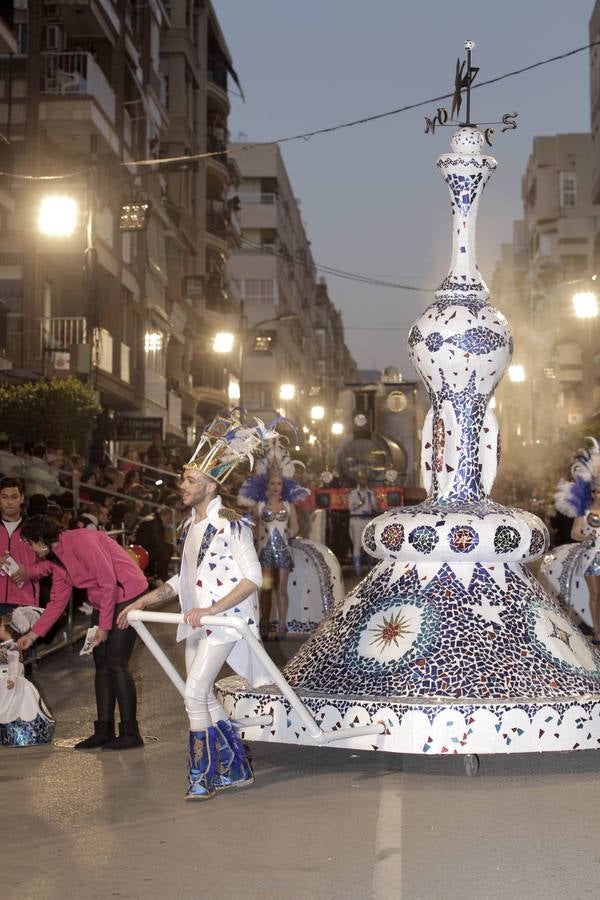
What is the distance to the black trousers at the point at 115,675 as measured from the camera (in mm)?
9391

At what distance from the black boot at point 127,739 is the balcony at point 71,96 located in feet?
81.8

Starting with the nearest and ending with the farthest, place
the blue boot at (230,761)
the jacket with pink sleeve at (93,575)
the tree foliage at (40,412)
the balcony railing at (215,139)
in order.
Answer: the blue boot at (230,761) < the jacket with pink sleeve at (93,575) < the tree foliage at (40,412) < the balcony railing at (215,139)

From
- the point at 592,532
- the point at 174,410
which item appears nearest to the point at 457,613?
the point at 592,532

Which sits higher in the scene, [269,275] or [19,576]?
[269,275]

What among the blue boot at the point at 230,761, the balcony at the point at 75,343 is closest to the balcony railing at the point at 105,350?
the balcony at the point at 75,343

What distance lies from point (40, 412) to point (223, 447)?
16.0 metres

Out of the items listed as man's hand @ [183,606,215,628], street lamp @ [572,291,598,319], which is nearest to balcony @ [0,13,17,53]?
street lamp @ [572,291,598,319]

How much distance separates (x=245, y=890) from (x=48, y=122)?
28.6m

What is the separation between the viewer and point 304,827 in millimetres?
6809

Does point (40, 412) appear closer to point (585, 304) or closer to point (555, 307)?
point (585, 304)

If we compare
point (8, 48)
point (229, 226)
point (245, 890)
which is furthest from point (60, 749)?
point (229, 226)

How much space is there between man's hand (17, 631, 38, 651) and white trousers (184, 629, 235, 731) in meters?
1.91

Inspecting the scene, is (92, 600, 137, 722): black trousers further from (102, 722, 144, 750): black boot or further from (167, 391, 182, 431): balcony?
(167, 391, 182, 431): balcony

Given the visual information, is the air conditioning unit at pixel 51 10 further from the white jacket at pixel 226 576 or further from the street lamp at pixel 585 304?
the white jacket at pixel 226 576
